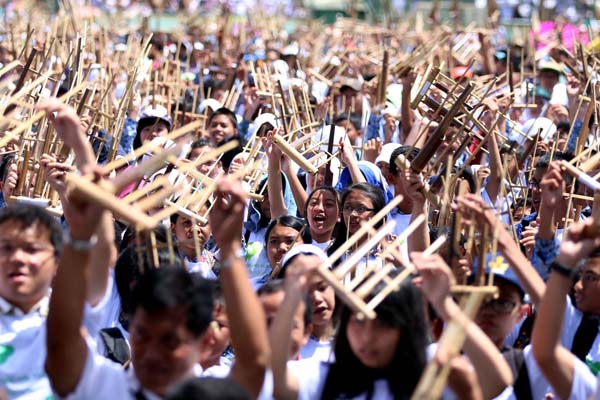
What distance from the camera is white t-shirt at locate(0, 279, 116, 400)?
3461 millimetres

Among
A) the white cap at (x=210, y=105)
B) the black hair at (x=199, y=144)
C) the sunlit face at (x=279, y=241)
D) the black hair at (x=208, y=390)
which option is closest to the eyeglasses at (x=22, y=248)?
the black hair at (x=208, y=390)

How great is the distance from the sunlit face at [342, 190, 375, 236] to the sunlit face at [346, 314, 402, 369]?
7.02 feet

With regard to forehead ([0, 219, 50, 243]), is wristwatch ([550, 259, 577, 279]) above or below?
below

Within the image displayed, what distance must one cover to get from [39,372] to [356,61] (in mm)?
8541

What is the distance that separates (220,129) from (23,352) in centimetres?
498

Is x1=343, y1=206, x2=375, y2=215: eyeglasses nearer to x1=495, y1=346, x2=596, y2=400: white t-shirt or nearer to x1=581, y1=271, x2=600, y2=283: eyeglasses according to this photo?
x1=581, y1=271, x2=600, y2=283: eyeglasses

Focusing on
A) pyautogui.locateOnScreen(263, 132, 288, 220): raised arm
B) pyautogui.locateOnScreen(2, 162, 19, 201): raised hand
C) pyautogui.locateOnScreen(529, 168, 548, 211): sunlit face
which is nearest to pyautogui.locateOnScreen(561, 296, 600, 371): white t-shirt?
pyautogui.locateOnScreen(529, 168, 548, 211): sunlit face

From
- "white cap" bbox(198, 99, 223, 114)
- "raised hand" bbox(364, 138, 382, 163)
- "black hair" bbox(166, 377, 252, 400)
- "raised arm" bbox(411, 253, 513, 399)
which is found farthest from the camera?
"white cap" bbox(198, 99, 223, 114)

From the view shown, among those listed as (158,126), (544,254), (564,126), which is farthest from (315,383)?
(564,126)

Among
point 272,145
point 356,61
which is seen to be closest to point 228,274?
point 272,145

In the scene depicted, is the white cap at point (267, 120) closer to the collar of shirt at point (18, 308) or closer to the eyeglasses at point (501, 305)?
the eyeglasses at point (501, 305)

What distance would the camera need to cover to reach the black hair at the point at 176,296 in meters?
3.18

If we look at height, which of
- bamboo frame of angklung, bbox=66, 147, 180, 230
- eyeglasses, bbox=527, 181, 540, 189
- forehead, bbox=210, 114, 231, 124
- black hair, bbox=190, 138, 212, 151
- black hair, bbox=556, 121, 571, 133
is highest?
bamboo frame of angklung, bbox=66, 147, 180, 230

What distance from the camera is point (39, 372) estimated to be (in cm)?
350
